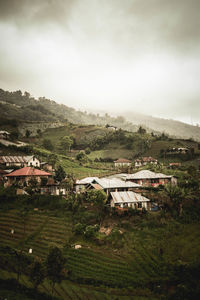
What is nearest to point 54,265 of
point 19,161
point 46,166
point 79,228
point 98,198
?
point 79,228

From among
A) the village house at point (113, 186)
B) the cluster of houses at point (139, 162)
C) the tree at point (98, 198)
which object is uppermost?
the cluster of houses at point (139, 162)

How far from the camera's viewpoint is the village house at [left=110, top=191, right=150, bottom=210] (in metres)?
38.8

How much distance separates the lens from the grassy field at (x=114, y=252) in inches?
912

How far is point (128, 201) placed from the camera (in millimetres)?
38812

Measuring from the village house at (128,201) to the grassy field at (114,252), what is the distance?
358cm

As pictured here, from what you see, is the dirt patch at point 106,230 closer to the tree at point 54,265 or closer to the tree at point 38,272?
the tree at point 54,265

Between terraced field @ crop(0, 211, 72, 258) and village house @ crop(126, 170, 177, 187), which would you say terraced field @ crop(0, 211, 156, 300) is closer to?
terraced field @ crop(0, 211, 72, 258)

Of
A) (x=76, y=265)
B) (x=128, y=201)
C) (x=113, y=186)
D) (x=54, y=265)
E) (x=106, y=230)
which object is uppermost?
(x=113, y=186)

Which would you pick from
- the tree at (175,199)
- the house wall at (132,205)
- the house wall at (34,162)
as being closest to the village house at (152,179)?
the house wall at (132,205)

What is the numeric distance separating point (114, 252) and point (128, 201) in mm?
11677

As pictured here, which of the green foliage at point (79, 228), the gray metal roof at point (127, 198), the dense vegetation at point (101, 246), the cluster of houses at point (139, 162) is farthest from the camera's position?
the cluster of houses at point (139, 162)

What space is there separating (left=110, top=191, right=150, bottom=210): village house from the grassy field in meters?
3.58

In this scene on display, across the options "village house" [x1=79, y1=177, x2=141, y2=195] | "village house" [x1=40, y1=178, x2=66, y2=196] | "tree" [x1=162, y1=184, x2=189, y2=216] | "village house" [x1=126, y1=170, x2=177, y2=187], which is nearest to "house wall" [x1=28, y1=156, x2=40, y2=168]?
"village house" [x1=40, y1=178, x2=66, y2=196]

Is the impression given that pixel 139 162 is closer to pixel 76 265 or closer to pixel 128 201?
pixel 128 201
